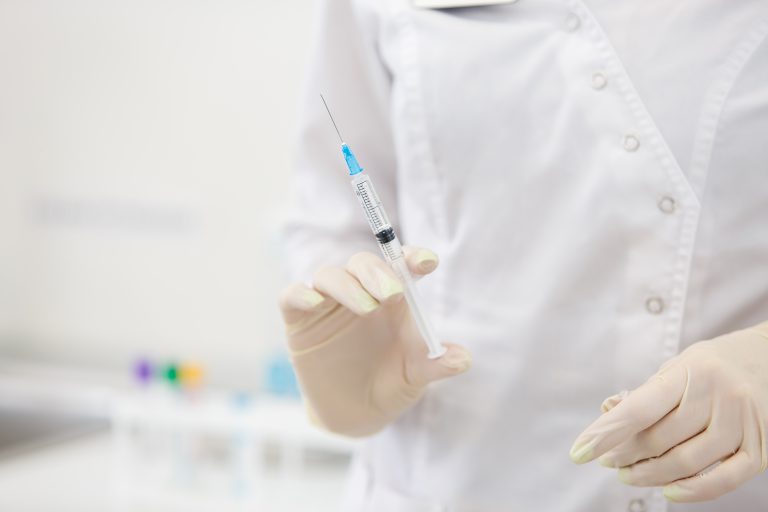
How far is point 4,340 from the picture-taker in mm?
2557

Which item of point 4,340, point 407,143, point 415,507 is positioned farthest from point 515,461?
point 4,340

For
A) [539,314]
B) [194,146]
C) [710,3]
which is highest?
[194,146]

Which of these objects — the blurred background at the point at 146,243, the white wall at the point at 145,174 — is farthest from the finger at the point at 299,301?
the white wall at the point at 145,174

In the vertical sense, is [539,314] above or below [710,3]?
below

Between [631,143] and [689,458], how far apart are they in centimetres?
29

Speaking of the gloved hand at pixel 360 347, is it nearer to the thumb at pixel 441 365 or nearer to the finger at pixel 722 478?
the thumb at pixel 441 365

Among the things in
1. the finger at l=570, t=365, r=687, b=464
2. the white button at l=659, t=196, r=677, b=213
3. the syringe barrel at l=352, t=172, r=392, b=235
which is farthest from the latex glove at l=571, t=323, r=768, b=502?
the syringe barrel at l=352, t=172, r=392, b=235

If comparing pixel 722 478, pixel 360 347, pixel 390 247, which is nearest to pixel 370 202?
pixel 390 247

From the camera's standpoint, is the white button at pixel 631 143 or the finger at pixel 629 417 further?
the white button at pixel 631 143

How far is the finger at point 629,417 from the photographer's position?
649mm

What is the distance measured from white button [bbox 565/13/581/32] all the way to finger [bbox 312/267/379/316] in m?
0.33

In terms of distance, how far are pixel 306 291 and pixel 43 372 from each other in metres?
1.96

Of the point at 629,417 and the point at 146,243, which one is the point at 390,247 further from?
the point at 146,243

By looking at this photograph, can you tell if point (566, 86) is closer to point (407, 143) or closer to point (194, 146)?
point (407, 143)
